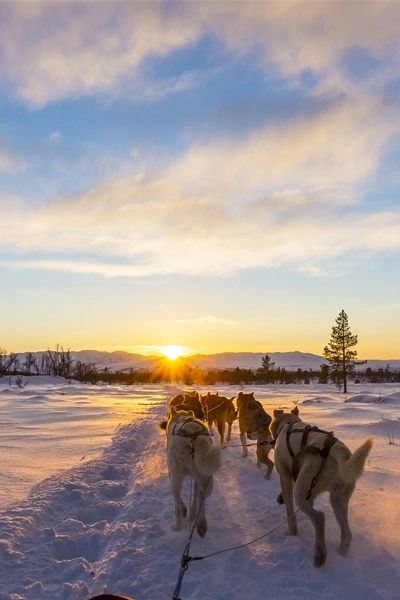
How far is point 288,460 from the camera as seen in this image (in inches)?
187

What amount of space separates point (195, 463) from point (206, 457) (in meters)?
0.22

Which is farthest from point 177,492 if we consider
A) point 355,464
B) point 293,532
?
point 355,464

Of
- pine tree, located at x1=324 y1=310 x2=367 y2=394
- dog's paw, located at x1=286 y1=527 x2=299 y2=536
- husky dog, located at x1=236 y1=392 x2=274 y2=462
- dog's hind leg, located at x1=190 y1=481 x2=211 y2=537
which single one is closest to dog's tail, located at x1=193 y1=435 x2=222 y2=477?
dog's hind leg, located at x1=190 y1=481 x2=211 y2=537

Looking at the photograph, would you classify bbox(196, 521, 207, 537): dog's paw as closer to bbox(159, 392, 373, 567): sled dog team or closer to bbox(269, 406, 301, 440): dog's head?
bbox(159, 392, 373, 567): sled dog team

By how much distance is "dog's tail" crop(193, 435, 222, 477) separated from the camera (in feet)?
14.5

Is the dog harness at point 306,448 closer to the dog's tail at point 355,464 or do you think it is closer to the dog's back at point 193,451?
the dog's tail at point 355,464

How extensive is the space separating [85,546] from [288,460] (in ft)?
7.55

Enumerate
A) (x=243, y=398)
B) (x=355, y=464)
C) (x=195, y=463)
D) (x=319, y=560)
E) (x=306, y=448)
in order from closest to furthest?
(x=355, y=464) → (x=319, y=560) → (x=306, y=448) → (x=195, y=463) → (x=243, y=398)

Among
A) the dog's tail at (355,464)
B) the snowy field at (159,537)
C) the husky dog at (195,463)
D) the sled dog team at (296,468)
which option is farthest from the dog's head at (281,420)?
the dog's tail at (355,464)

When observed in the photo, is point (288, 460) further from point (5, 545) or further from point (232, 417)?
point (232, 417)

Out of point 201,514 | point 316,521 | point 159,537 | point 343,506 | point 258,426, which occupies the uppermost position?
point 258,426

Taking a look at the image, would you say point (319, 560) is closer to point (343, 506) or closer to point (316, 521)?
point (316, 521)

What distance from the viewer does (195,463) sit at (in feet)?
15.0

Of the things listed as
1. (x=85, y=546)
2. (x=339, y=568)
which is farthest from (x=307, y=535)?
(x=85, y=546)
